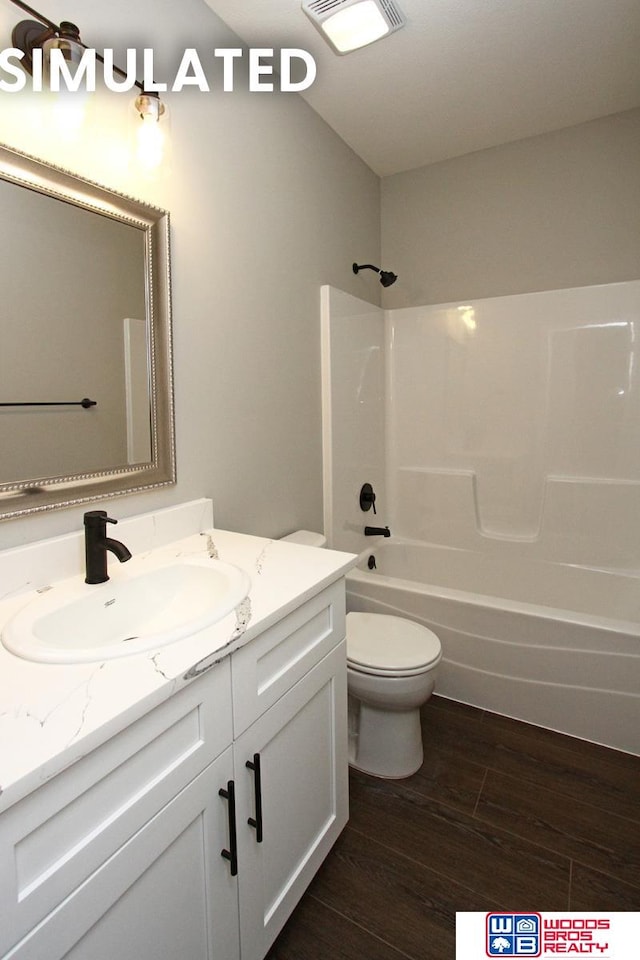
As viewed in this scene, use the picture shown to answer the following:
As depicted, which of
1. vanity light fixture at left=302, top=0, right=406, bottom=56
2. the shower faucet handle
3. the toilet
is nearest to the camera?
vanity light fixture at left=302, top=0, right=406, bottom=56

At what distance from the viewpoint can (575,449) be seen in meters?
2.48

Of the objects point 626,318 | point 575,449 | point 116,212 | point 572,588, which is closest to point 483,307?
point 626,318

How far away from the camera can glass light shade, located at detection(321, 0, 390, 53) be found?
60.9 inches

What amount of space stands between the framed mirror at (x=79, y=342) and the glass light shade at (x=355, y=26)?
2.93ft

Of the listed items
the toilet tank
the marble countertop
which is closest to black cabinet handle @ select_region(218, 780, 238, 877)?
the marble countertop

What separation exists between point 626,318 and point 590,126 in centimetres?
93

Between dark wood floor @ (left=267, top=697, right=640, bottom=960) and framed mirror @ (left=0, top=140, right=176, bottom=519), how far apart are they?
122 cm

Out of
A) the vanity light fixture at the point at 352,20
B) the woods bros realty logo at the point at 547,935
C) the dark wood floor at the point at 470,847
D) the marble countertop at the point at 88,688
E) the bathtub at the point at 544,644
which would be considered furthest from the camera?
the bathtub at the point at 544,644

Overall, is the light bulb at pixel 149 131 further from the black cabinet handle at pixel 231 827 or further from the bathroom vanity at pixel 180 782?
the black cabinet handle at pixel 231 827

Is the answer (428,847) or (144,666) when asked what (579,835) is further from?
(144,666)

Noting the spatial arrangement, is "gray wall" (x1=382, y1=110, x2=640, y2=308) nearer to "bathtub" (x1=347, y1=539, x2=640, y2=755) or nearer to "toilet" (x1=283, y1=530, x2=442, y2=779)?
"bathtub" (x1=347, y1=539, x2=640, y2=755)

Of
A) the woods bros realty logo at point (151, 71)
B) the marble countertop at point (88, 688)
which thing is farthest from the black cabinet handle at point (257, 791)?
the woods bros realty logo at point (151, 71)

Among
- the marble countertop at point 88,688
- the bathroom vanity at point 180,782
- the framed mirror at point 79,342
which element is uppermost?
the framed mirror at point 79,342

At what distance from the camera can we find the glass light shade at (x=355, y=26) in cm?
155
